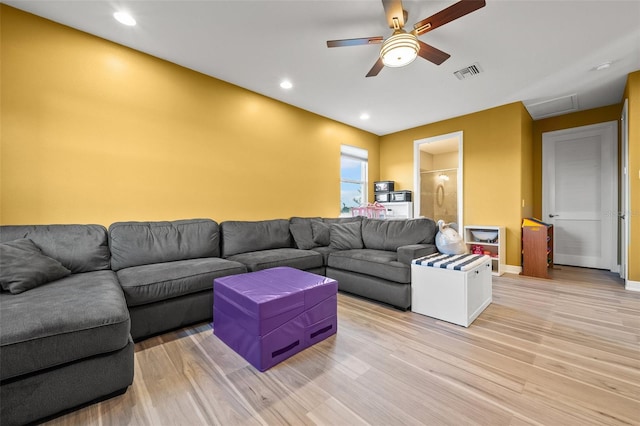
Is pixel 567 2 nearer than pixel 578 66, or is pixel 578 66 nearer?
pixel 567 2

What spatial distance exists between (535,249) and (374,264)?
2.96 m

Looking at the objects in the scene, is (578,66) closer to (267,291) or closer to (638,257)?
(638,257)

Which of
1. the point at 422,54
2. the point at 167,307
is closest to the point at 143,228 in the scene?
the point at 167,307

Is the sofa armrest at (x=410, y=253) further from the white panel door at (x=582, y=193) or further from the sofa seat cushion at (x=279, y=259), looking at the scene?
the white panel door at (x=582, y=193)

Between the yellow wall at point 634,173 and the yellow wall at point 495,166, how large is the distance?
3.67 feet

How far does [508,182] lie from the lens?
4188mm

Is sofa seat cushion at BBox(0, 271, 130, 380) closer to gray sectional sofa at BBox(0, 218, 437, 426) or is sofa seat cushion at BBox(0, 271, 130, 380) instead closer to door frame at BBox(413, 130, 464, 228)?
gray sectional sofa at BBox(0, 218, 437, 426)

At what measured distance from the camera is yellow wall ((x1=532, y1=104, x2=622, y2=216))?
428cm

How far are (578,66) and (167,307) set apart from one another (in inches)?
202

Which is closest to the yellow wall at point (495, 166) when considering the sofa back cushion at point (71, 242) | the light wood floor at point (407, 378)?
the light wood floor at point (407, 378)

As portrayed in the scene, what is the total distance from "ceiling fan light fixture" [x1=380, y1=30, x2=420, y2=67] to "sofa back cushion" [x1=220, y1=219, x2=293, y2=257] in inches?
94.2

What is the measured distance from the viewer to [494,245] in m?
4.18

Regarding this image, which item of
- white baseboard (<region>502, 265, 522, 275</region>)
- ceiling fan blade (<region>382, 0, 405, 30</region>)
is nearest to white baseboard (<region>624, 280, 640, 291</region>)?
white baseboard (<region>502, 265, 522, 275</region>)

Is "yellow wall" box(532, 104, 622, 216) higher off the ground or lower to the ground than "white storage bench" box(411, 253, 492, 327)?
higher
